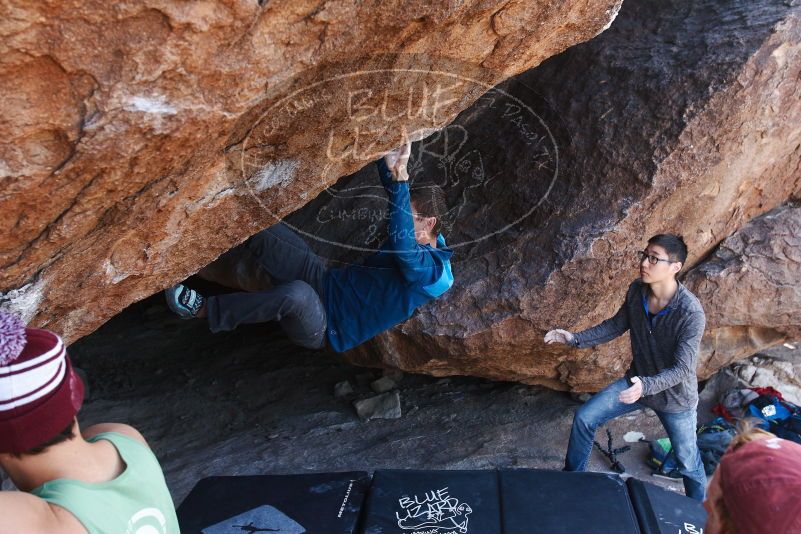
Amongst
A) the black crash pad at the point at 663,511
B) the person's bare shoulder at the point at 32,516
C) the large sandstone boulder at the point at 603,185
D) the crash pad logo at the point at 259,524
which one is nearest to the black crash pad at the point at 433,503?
the crash pad logo at the point at 259,524

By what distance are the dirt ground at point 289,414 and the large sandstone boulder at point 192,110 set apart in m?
1.79

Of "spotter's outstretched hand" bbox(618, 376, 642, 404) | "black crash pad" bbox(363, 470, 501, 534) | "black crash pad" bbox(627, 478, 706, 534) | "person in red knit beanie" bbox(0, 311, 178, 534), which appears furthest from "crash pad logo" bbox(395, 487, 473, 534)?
"person in red knit beanie" bbox(0, 311, 178, 534)

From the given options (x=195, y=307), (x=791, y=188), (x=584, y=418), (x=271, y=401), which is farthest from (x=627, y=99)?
(x=271, y=401)

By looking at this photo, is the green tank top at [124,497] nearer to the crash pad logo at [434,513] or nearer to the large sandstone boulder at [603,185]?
the crash pad logo at [434,513]

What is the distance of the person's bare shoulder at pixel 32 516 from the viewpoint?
1.16 m

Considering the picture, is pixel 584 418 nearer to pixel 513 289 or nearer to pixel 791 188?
pixel 513 289

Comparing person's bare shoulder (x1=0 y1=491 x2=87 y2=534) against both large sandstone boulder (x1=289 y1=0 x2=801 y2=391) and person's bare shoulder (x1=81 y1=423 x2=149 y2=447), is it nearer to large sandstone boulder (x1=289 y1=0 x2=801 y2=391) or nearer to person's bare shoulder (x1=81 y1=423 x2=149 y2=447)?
person's bare shoulder (x1=81 y1=423 x2=149 y2=447)

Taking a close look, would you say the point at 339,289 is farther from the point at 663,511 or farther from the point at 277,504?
the point at 663,511

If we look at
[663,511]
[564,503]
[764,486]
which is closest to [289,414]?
[564,503]

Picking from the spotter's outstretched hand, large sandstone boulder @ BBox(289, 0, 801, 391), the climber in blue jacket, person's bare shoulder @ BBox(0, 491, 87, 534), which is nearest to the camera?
person's bare shoulder @ BBox(0, 491, 87, 534)

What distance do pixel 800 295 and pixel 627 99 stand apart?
157 centimetres

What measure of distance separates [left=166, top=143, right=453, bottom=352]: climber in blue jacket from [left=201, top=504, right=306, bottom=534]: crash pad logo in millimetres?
892

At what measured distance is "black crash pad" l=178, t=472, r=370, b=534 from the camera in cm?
264

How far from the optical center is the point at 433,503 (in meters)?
2.73
